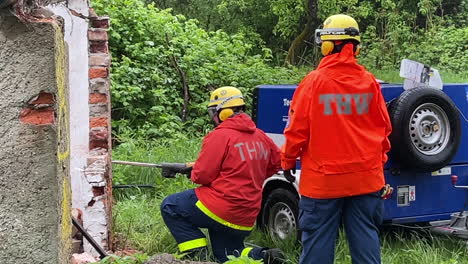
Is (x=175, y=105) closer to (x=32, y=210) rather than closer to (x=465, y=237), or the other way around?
(x=465, y=237)

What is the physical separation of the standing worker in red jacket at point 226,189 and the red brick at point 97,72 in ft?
3.32

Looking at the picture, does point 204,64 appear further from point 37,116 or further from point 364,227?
point 37,116

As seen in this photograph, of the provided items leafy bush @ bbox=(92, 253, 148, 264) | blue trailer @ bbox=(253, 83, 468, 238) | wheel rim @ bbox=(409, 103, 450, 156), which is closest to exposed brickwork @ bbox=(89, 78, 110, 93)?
blue trailer @ bbox=(253, 83, 468, 238)

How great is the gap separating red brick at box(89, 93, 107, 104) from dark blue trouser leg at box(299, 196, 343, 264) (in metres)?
2.10

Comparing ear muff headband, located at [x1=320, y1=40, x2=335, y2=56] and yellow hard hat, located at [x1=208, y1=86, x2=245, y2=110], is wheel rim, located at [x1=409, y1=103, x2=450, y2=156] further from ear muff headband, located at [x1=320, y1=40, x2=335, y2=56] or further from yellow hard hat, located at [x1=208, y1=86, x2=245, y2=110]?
yellow hard hat, located at [x1=208, y1=86, x2=245, y2=110]

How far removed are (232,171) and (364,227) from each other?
1.39m

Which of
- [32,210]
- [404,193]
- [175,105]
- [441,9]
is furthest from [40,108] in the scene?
[441,9]

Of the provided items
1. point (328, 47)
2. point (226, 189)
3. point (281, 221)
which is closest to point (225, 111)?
point (226, 189)

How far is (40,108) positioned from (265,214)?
14.4 ft

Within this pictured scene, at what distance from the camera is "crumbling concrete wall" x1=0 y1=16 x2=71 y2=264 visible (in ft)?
8.26

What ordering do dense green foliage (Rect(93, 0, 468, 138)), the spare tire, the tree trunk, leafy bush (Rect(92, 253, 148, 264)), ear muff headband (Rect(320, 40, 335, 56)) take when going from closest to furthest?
leafy bush (Rect(92, 253, 148, 264)) → ear muff headband (Rect(320, 40, 335, 56)) → the spare tire → dense green foliage (Rect(93, 0, 468, 138)) → the tree trunk

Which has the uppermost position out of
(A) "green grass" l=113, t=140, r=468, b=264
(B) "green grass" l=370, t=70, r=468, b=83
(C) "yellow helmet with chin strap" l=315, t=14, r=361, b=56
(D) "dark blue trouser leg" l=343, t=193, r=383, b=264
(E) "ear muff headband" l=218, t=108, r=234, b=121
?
(C) "yellow helmet with chin strap" l=315, t=14, r=361, b=56

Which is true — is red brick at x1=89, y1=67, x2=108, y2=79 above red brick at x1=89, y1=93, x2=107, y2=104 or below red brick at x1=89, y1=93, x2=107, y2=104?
above

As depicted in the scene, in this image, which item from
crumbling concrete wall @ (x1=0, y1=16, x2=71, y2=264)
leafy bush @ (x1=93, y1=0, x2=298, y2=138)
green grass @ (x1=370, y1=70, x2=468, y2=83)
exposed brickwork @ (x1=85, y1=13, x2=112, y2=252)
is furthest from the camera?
green grass @ (x1=370, y1=70, x2=468, y2=83)
